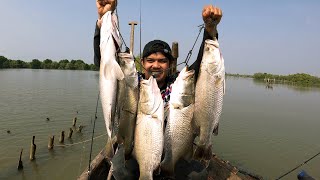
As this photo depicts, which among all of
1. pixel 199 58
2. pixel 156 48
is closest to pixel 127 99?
pixel 199 58

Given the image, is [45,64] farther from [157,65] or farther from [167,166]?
[167,166]

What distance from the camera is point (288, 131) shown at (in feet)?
60.4

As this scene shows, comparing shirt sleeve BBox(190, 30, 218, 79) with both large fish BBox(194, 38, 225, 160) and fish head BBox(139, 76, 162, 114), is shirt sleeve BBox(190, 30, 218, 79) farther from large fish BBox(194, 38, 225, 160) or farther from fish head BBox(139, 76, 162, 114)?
fish head BBox(139, 76, 162, 114)

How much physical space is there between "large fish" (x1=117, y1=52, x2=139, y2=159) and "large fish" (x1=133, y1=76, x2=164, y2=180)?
8 centimetres

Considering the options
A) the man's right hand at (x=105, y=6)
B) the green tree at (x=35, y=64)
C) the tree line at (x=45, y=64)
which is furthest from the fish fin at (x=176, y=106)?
the green tree at (x=35, y=64)

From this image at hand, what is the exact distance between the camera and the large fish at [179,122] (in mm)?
3051

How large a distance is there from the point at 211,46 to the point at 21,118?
1769cm

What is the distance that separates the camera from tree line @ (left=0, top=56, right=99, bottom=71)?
9920 cm

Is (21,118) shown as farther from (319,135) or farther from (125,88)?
(319,135)

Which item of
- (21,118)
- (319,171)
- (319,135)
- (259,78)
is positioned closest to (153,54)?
(319,171)

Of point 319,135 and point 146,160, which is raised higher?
point 146,160

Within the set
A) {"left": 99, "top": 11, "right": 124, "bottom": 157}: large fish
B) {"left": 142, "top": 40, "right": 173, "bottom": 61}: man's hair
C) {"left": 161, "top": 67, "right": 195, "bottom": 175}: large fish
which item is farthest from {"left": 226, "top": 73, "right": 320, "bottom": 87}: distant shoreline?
{"left": 99, "top": 11, "right": 124, "bottom": 157}: large fish

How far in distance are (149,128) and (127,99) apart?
1.36 ft

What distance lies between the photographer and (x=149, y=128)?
3.02 metres
